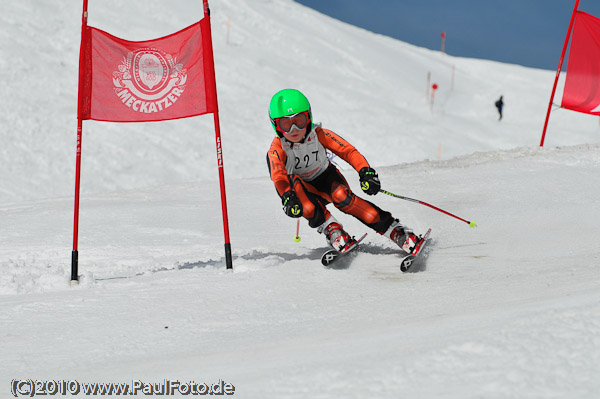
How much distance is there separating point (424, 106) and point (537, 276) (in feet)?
76.4

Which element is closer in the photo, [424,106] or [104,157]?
[104,157]

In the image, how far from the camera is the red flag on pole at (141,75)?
216 inches

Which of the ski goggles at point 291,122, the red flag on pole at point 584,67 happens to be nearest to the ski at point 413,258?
the ski goggles at point 291,122

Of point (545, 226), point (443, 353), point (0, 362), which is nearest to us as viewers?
point (443, 353)

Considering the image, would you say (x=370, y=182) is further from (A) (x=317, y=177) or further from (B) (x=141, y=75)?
(B) (x=141, y=75)

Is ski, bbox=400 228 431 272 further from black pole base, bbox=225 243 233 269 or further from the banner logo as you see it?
the banner logo

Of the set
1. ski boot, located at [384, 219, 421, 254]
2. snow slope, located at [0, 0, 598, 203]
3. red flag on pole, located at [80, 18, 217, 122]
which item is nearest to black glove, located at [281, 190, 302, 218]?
ski boot, located at [384, 219, 421, 254]

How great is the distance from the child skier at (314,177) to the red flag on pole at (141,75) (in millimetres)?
726

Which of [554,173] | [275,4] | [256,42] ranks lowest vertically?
[554,173]

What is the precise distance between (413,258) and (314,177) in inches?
53.6

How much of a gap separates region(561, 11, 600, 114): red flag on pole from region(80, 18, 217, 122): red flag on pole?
27.5ft

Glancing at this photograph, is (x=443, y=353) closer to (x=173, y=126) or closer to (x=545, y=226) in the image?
(x=545, y=226)

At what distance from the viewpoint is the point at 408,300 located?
4066mm

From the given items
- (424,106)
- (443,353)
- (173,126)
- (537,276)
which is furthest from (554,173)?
(424,106)
